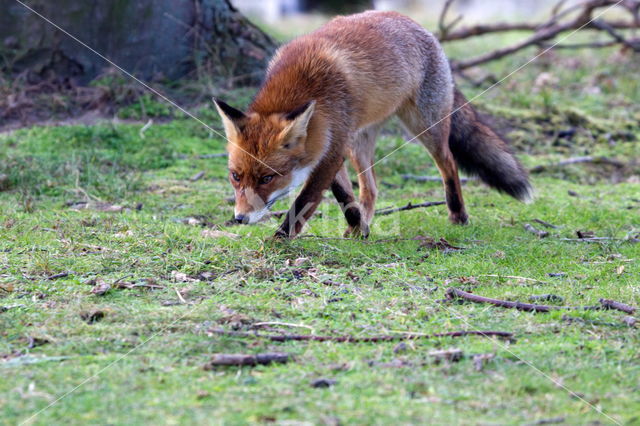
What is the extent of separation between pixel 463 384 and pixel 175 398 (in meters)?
1.19

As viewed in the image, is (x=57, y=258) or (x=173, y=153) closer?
(x=57, y=258)

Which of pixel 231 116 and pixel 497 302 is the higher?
pixel 231 116

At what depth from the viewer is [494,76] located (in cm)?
1148

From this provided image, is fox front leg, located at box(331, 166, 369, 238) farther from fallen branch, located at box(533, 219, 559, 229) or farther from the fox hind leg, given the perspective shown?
fallen branch, located at box(533, 219, 559, 229)

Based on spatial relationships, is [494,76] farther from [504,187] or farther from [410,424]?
[410,424]

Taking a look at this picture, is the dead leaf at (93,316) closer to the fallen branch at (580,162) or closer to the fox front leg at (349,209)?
the fox front leg at (349,209)

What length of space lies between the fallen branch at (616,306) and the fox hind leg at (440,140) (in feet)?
7.61

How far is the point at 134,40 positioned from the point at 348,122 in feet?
13.5

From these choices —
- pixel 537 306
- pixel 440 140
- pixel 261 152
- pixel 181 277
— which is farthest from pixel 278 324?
pixel 440 140

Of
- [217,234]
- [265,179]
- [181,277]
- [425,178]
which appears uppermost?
[265,179]

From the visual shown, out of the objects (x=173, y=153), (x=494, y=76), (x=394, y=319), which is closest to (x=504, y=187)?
(x=394, y=319)

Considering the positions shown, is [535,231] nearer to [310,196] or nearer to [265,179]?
[310,196]

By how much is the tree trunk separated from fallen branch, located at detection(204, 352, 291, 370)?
610 centimetres

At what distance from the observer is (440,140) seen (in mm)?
6234
